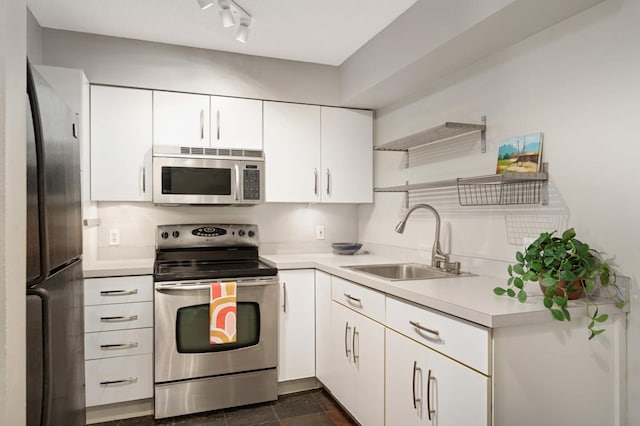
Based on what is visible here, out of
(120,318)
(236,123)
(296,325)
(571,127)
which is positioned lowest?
(296,325)

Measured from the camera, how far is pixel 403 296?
184 cm

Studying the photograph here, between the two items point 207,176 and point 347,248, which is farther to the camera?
point 347,248

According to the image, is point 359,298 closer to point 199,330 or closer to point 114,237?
point 199,330

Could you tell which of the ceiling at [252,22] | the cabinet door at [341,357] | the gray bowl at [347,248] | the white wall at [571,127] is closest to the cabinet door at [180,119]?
the ceiling at [252,22]

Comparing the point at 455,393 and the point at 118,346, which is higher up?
the point at 455,393

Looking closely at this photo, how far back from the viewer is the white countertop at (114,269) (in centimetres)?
243

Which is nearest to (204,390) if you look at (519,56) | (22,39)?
(22,39)

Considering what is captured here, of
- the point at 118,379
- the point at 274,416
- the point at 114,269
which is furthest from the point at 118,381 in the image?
the point at 274,416

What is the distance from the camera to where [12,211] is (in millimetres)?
680

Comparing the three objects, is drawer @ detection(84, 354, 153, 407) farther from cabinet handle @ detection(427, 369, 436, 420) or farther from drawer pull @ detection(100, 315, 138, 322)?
cabinet handle @ detection(427, 369, 436, 420)

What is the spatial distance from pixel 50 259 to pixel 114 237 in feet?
7.11

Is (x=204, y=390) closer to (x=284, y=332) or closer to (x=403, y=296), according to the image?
(x=284, y=332)

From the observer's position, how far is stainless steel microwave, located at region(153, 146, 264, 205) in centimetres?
270

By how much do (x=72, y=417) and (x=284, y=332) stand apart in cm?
166
